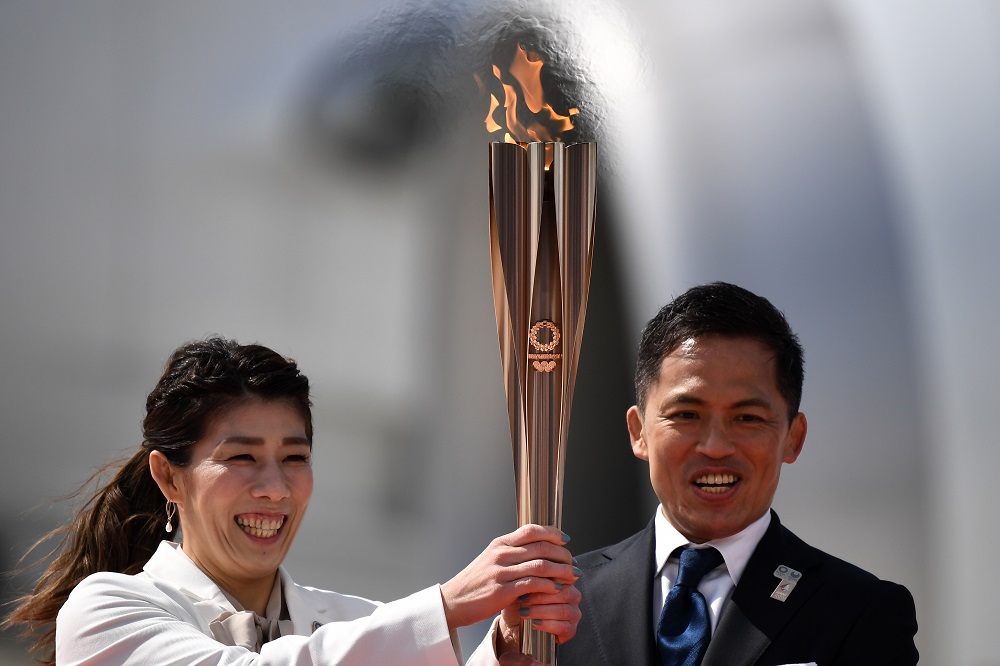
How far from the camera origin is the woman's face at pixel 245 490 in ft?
6.73

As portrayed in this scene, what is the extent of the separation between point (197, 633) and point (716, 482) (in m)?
0.96

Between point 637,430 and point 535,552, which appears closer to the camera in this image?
point 535,552

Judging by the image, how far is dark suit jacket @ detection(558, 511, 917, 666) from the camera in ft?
6.31

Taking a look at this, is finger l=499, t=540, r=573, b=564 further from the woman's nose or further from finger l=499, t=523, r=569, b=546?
the woman's nose

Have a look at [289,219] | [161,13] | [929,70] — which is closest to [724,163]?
[929,70]

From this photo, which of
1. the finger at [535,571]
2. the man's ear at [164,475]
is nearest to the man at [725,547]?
the finger at [535,571]

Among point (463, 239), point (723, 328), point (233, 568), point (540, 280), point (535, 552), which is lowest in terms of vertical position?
point (233, 568)

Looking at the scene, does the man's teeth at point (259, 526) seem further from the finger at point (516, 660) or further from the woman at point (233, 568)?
the finger at point (516, 660)

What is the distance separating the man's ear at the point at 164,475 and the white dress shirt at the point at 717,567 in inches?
37.1

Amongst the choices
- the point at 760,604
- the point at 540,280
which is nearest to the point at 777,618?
the point at 760,604

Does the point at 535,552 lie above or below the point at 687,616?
above

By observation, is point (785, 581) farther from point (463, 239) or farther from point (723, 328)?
point (463, 239)

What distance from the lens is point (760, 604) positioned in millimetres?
1990

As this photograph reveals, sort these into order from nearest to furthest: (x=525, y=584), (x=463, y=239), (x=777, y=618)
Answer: (x=525, y=584)
(x=777, y=618)
(x=463, y=239)
